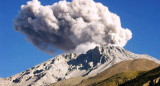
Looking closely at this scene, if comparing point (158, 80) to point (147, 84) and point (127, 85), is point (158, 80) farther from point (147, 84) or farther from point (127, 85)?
point (127, 85)

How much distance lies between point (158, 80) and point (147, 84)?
24.4ft

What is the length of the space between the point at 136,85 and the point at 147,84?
28.6 feet

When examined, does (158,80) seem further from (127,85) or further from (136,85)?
(127,85)

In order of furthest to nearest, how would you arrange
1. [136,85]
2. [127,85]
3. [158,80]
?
[127,85] < [136,85] < [158,80]

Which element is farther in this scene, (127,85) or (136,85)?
(127,85)

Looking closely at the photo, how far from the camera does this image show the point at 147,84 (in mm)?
136875

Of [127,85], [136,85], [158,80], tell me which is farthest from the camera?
[127,85]

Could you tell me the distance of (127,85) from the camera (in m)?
155

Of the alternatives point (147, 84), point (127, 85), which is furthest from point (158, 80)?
point (127, 85)

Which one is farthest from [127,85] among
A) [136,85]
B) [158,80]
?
[158,80]

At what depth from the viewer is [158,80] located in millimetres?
130500

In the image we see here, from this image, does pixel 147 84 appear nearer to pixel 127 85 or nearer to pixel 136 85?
pixel 136 85

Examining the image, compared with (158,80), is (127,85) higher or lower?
higher

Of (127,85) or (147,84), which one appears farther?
(127,85)
